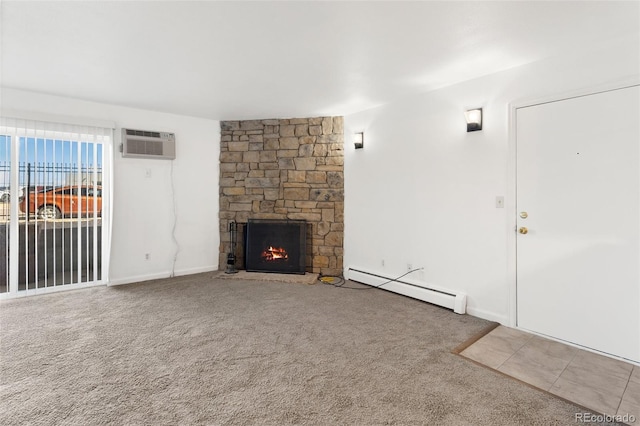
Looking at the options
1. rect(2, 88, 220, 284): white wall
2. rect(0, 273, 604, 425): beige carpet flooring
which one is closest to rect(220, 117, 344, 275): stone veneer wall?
rect(2, 88, 220, 284): white wall

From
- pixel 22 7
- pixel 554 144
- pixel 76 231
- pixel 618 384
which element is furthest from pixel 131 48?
pixel 618 384

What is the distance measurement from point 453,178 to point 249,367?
8.57 feet

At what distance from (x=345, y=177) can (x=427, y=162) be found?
130 cm

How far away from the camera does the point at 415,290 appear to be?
3.58m

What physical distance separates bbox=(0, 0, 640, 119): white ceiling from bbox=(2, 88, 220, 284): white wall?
690 millimetres

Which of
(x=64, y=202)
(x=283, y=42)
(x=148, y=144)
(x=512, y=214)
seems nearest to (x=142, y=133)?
(x=148, y=144)

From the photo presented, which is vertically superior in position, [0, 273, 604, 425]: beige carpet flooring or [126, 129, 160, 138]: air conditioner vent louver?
[126, 129, 160, 138]: air conditioner vent louver

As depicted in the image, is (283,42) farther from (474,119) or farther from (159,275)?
(159,275)

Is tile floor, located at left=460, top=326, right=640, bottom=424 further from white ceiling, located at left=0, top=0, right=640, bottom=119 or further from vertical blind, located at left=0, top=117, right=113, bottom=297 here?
vertical blind, located at left=0, top=117, right=113, bottom=297

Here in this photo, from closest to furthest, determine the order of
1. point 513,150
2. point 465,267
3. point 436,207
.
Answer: point 513,150, point 465,267, point 436,207

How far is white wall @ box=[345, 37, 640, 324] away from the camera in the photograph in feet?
8.79

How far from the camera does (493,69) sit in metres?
2.89

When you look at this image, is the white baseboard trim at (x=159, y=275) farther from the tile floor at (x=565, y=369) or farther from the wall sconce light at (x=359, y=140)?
the tile floor at (x=565, y=369)

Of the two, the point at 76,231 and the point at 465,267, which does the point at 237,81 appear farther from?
the point at 465,267
